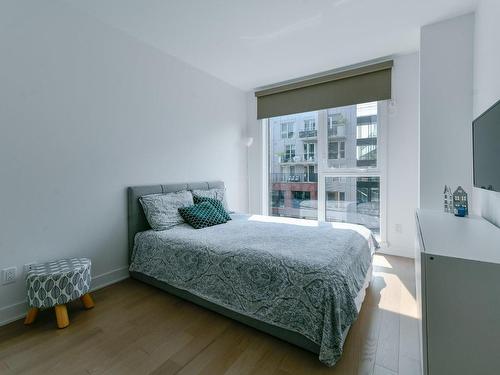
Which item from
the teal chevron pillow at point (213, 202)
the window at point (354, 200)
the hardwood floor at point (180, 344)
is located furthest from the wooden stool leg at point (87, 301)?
the window at point (354, 200)

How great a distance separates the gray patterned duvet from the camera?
147 centimetres

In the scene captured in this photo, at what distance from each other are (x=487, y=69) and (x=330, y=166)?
2.16m

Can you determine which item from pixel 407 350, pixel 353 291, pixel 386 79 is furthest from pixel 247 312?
pixel 386 79

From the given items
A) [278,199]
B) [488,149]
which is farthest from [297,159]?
[488,149]

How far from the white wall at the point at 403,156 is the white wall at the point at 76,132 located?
9.25 ft

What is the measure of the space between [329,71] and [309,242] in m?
2.74

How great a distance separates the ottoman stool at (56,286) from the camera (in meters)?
1.78

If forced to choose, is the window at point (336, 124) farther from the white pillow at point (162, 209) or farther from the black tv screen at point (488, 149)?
the white pillow at point (162, 209)

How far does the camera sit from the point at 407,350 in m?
1.58

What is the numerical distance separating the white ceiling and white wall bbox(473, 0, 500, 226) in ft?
1.28

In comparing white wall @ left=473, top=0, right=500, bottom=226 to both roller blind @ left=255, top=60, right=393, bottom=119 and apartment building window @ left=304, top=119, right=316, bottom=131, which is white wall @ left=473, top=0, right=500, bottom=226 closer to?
roller blind @ left=255, top=60, right=393, bottom=119

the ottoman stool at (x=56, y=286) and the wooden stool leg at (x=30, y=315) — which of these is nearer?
the ottoman stool at (x=56, y=286)

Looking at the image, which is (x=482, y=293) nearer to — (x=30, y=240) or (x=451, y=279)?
(x=451, y=279)

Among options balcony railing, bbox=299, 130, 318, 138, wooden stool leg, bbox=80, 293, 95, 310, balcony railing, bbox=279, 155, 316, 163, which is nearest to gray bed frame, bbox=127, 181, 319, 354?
wooden stool leg, bbox=80, 293, 95, 310
